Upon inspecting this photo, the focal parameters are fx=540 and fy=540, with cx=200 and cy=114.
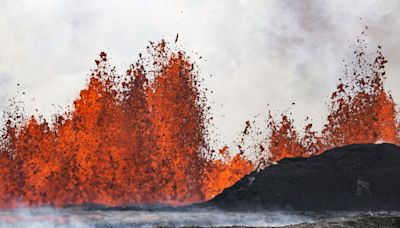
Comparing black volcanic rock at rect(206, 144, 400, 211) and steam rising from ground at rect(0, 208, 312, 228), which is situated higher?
black volcanic rock at rect(206, 144, 400, 211)

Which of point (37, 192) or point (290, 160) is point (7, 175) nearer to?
point (37, 192)

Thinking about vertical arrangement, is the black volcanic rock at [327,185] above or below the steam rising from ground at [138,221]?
above

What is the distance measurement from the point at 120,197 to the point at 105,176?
2.38 m

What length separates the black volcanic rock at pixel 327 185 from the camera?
1273 inches

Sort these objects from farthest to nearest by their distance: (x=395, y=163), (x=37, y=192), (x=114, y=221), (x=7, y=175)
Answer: (x=7, y=175) < (x=37, y=192) < (x=395, y=163) < (x=114, y=221)

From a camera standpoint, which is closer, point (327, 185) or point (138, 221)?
point (138, 221)

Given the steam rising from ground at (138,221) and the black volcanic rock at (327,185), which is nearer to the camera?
the steam rising from ground at (138,221)

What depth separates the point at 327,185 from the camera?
1341 inches

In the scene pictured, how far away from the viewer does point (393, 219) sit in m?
13.7

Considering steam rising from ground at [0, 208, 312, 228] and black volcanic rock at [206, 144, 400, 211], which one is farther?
black volcanic rock at [206, 144, 400, 211]

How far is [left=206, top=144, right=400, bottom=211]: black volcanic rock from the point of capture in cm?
3234

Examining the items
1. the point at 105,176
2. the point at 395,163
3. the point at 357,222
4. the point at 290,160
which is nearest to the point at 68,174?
the point at 105,176

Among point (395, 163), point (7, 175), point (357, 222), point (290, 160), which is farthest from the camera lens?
point (7, 175)

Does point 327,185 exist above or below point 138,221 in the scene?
above
